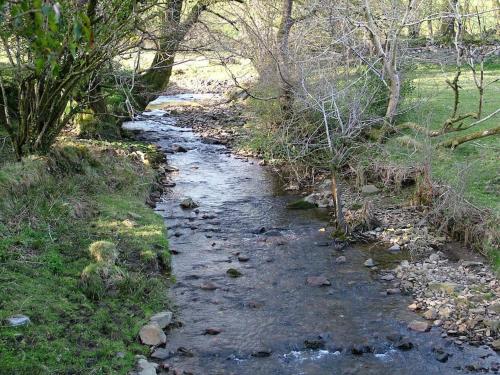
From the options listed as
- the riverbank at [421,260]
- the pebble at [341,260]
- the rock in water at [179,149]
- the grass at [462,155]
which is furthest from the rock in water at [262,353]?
the rock in water at [179,149]

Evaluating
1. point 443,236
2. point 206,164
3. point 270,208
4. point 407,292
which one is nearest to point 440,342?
point 407,292

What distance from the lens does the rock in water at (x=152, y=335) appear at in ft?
24.1

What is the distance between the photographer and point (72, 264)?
334 inches

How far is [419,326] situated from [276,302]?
6.61 ft

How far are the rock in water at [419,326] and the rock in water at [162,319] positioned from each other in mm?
3214

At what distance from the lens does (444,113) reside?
16812 millimetres

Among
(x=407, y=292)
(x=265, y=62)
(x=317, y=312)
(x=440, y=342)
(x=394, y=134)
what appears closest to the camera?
(x=440, y=342)

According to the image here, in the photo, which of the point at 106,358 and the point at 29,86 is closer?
the point at 106,358

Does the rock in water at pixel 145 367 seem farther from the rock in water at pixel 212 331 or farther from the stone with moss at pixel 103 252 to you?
the stone with moss at pixel 103 252

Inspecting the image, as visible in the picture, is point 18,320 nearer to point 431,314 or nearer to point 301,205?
point 431,314

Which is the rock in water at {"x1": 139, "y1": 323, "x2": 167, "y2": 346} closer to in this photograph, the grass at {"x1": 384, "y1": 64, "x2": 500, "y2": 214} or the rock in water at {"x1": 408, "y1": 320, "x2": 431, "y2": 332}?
the rock in water at {"x1": 408, "y1": 320, "x2": 431, "y2": 332}

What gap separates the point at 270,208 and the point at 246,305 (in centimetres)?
454

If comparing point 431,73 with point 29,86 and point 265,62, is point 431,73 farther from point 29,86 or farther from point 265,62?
point 29,86

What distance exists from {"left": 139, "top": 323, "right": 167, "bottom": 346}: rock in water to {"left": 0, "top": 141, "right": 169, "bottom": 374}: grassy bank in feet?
0.37
